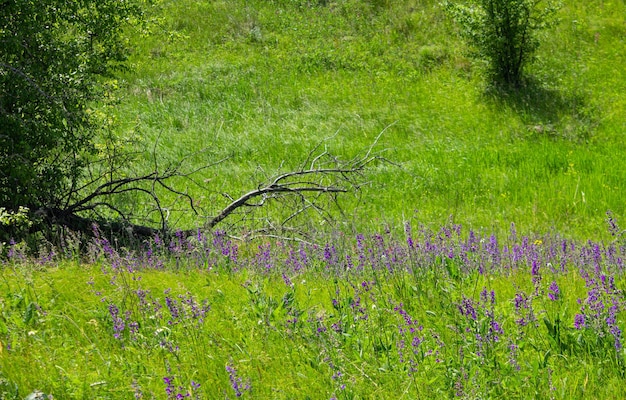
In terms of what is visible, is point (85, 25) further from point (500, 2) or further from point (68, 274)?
point (500, 2)

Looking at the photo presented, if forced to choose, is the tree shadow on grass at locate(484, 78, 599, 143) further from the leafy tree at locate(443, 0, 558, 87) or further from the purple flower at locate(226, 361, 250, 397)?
the purple flower at locate(226, 361, 250, 397)

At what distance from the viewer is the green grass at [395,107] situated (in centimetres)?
1283

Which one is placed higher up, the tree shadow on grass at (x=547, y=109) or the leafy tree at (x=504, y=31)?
the leafy tree at (x=504, y=31)

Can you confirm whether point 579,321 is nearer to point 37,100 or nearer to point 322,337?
point 322,337

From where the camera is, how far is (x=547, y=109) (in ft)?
56.1

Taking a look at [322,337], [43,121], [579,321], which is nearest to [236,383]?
[322,337]

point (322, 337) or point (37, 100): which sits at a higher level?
point (37, 100)

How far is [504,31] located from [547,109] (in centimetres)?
242

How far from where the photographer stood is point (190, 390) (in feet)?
10.4

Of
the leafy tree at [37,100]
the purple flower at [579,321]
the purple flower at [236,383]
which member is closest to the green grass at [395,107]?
the leafy tree at [37,100]

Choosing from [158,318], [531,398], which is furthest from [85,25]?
[531,398]

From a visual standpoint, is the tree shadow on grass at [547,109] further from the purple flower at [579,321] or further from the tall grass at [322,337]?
the purple flower at [579,321]

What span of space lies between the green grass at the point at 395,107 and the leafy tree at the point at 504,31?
2.38 feet

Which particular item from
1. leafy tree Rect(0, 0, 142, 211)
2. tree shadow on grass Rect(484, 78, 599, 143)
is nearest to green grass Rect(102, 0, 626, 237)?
tree shadow on grass Rect(484, 78, 599, 143)
